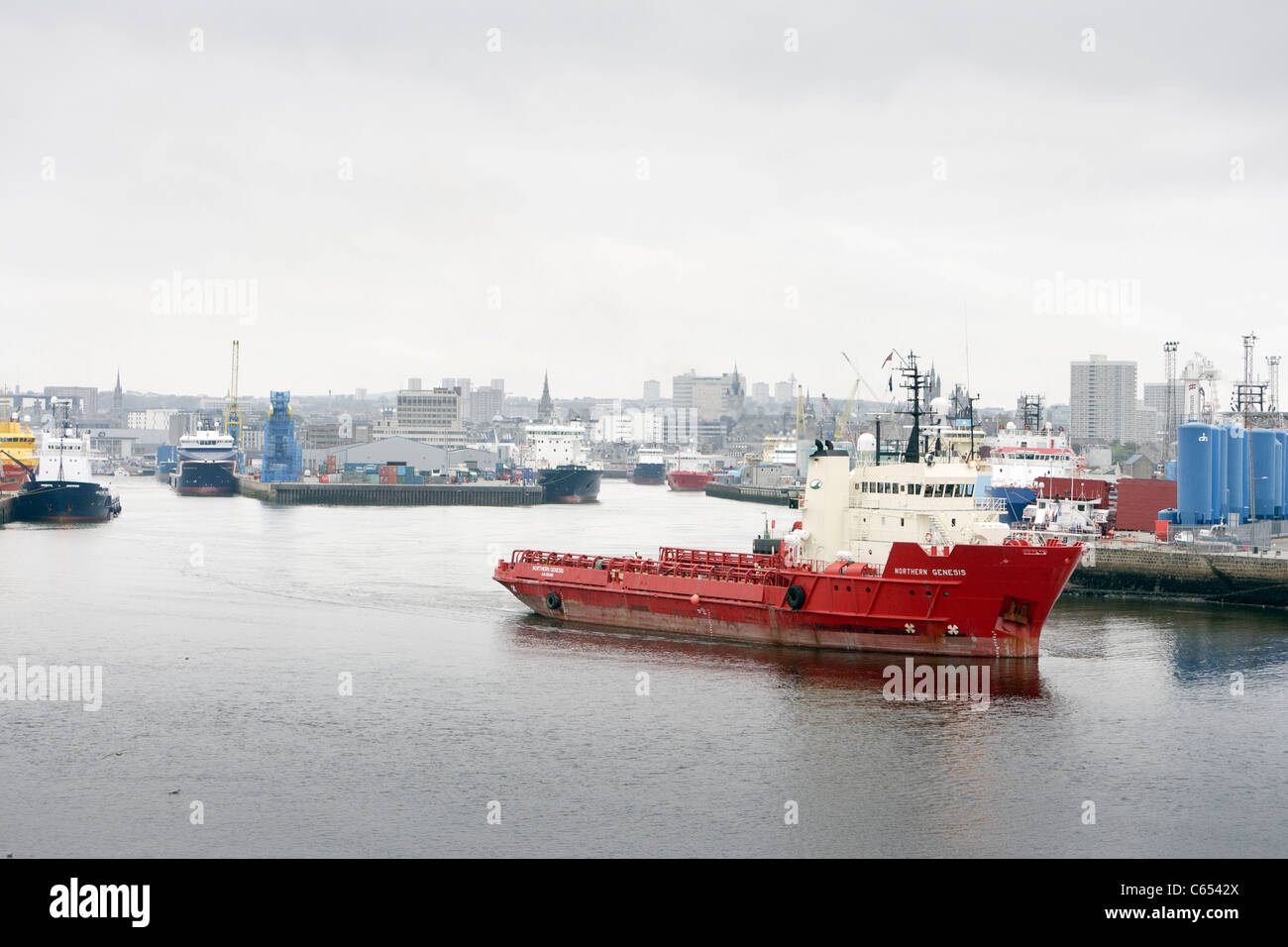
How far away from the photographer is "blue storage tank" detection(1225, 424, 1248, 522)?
49.1m

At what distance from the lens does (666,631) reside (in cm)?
3312

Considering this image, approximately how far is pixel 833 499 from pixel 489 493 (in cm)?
7639

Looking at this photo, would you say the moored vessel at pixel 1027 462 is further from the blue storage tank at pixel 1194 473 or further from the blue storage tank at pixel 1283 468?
the blue storage tank at pixel 1194 473

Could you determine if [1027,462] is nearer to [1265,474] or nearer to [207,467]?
[1265,474]

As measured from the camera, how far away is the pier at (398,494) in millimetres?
103250

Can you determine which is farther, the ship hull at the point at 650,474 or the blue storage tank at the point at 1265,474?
the ship hull at the point at 650,474

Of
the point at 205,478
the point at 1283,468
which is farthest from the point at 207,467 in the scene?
the point at 1283,468

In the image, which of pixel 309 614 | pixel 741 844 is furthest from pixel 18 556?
pixel 741 844

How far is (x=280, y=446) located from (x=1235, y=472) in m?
83.8

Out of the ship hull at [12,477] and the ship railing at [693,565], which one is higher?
the ship hull at [12,477]

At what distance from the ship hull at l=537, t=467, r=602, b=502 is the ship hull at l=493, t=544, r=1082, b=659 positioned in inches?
2958

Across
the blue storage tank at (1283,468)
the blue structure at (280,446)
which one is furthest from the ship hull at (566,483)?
the blue storage tank at (1283,468)

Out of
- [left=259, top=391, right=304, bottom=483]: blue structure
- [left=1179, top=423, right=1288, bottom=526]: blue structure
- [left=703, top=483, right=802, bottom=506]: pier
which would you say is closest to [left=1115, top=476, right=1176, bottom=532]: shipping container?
[left=1179, top=423, right=1288, bottom=526]: blue structure

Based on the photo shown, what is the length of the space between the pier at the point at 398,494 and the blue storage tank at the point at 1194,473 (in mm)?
64333
